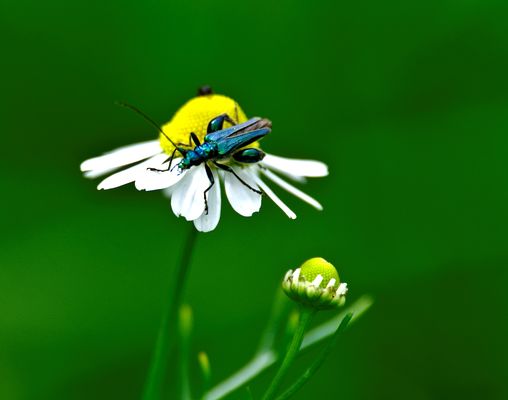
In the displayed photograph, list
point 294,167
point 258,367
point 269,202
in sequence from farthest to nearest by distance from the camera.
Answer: point 269,202
point 294,167
point 258,367

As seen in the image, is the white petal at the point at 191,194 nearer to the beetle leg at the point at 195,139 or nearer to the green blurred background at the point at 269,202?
the beetle leg at the point at 195,139

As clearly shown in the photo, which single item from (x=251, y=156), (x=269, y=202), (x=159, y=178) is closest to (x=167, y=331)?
(x=159, y=178)

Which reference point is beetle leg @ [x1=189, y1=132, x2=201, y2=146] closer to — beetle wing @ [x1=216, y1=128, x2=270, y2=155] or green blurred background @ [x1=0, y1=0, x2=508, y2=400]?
beetle wing @ [x1=216, y1=128, x2=270, y2=155]

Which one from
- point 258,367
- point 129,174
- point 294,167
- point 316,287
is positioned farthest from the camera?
point 294,167

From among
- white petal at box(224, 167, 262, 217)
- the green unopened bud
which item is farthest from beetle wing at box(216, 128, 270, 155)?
the green unopened bud

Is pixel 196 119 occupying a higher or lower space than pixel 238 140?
higher

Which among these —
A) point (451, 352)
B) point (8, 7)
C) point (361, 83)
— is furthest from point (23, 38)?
point (451, 352)

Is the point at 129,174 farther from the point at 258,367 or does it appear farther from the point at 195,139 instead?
the point at 258,367

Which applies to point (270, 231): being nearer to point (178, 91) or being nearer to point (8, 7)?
point (178, 91)
